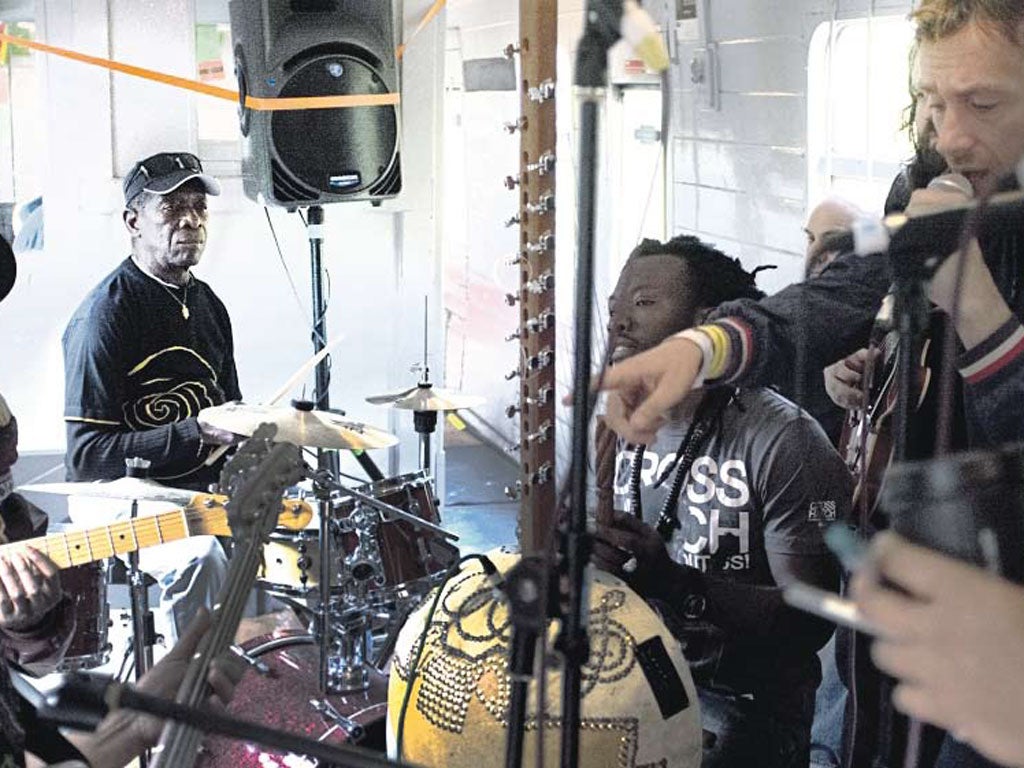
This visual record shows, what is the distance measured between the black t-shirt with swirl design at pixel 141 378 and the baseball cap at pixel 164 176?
0.96 feet

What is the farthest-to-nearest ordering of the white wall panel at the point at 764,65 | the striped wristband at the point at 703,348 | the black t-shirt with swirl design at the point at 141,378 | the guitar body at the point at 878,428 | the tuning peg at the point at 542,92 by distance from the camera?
the black t-shirt with swirl design at the point at 141,378
the white wall panel at the point at 764,65
the tuning peg at the point at 542,92
the guitar body at the point at 878,428
the striped wristband at the point at 703,348

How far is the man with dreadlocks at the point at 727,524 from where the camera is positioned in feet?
7.79

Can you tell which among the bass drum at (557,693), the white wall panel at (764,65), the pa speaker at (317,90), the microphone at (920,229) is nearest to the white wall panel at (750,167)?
the white wall panel at (764,65)

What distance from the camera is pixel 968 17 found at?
165cm

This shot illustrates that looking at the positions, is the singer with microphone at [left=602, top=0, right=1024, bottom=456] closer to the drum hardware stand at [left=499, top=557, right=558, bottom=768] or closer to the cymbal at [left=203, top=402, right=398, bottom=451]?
the drum hardware stand at [left=499, top=557, right=558, bottom=768]

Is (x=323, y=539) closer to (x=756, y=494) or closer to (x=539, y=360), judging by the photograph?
(x=539, y=360)

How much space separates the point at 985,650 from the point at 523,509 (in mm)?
1791

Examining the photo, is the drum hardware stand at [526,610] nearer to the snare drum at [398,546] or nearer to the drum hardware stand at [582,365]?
the drum hardware stand at [582,365]

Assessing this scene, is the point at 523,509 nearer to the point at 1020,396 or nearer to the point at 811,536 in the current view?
the point at 811,536

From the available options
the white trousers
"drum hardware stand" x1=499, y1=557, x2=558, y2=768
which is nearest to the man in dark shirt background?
the white trousers

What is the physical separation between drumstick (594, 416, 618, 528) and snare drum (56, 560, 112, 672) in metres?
1.77

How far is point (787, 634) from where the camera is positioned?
246cm

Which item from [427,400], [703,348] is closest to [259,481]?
[703,348]

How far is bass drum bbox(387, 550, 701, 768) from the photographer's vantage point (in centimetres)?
171
